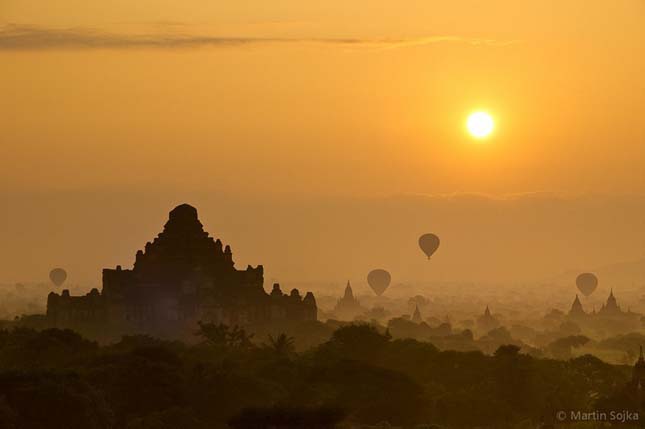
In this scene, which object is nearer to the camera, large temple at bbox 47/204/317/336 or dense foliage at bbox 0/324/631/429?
dense foliage at bbox 0/324/631/429

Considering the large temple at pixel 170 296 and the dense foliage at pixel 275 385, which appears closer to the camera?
the dense foliage at pixel 275 385

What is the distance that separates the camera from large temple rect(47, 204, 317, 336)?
155625 mm

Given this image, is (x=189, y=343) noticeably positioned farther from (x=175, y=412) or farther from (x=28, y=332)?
(x=175, y=412)

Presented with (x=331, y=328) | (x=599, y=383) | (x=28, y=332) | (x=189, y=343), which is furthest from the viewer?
(x=331, y=328)

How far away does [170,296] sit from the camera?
155875 millimetres

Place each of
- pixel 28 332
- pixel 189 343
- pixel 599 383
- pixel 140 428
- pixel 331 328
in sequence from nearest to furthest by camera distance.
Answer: pixel 140 428 < pixel 599 383 < pixel 28 332 < pixel 189 343 < pixel 331 328

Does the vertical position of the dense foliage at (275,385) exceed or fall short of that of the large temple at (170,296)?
it falls short

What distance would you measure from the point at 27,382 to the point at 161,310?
65.2m

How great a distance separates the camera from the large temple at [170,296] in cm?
15562

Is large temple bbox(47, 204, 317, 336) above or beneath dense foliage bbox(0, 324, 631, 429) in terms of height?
above

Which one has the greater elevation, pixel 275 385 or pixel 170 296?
pixel 170 296

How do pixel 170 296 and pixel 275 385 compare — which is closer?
pixel 275 385

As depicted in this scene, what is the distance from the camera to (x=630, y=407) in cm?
9981

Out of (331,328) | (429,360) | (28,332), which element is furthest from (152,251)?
(429,360)
